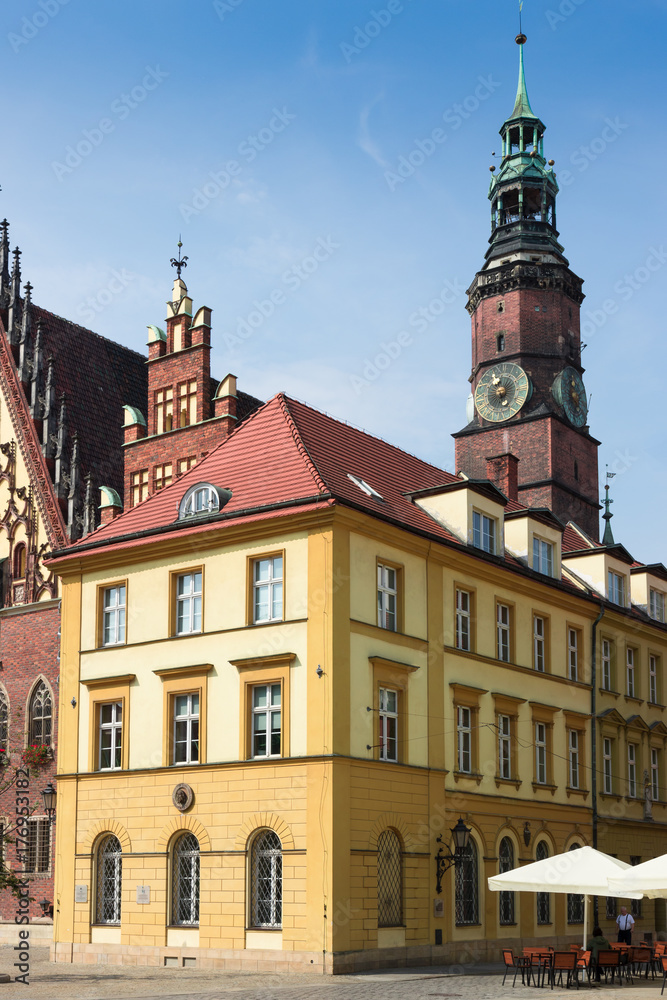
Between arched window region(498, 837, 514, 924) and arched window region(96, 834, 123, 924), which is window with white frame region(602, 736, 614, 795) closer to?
arched window region(498, 837, 514, 924)

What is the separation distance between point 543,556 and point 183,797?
14248mm

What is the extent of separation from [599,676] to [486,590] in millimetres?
7612

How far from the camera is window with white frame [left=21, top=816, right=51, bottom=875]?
3622cm

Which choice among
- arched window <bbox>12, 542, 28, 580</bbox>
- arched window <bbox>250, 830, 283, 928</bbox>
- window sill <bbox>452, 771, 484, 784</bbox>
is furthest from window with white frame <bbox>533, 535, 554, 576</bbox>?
arched window <bbox>12, 542, 28, 580</bbox>

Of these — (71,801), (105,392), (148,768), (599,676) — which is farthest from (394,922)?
(105,392)

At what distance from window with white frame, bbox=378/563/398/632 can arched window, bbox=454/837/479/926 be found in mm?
6106

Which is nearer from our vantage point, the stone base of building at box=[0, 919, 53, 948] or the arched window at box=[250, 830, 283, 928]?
the arched window at box=[250, 830, 283, 928]

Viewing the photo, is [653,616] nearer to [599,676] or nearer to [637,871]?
[599,676]

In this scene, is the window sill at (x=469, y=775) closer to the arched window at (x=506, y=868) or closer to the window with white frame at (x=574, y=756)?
the arched window at (x=506, y=868)

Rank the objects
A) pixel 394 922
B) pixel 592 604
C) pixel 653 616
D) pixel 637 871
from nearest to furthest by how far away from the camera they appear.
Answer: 1. pixel 637 871
2. pixel 394 922
3. pixel 592 604
4. pixel 653 616

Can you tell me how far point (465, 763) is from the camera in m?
32.1

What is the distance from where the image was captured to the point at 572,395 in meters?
56.2

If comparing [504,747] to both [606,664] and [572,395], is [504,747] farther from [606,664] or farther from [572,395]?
[572,395]

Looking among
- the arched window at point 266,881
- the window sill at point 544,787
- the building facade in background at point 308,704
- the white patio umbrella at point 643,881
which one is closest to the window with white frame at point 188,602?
the building facade in background at point 308,704
